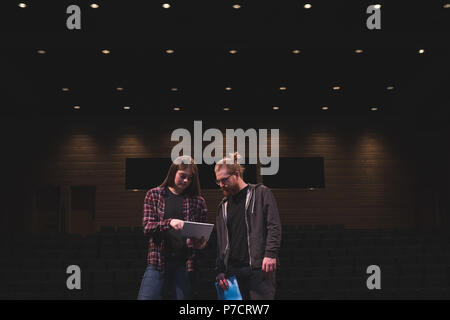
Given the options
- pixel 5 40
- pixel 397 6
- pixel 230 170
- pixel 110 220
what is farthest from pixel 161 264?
pixel 110 220

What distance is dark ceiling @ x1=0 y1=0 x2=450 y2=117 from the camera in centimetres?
489

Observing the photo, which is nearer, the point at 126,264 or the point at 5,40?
the point at 126,264

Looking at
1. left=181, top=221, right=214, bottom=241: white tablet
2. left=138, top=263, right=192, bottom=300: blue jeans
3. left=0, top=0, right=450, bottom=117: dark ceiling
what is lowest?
left=138, top=263, right=192, bottom=300: blue jeans

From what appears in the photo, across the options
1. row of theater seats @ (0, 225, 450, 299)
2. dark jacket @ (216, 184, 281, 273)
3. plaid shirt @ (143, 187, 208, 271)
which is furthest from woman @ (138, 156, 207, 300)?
row of theater seats @ (0, 225, 450, 299)

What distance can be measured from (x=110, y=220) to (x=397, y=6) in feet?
22.9

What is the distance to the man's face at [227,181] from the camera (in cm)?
169

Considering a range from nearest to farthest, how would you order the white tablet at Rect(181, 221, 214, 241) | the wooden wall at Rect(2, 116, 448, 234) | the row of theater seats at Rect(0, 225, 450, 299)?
Result: the white tablet at Rect(181, 221, 214, 241)
the row of theater seats at Rect(0, 225, 450, 299)
the wooden wall at Rect(2, 116, 448, 234)

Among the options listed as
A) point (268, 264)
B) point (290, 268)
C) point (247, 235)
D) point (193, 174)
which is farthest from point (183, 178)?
point (290, 268)

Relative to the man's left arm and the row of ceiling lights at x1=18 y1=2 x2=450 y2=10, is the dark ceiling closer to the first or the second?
the row of ceiling lights at x1=18 y1=2 x2=450 y2=10

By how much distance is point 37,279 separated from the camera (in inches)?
161

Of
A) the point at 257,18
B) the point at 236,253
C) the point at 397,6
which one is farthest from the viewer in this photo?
the point at 257,18

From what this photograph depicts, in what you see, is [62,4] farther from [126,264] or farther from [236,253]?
[236,253]

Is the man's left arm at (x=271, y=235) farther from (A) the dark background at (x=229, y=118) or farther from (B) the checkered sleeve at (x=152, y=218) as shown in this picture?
(A) the dark background at (x=229, y=118)
